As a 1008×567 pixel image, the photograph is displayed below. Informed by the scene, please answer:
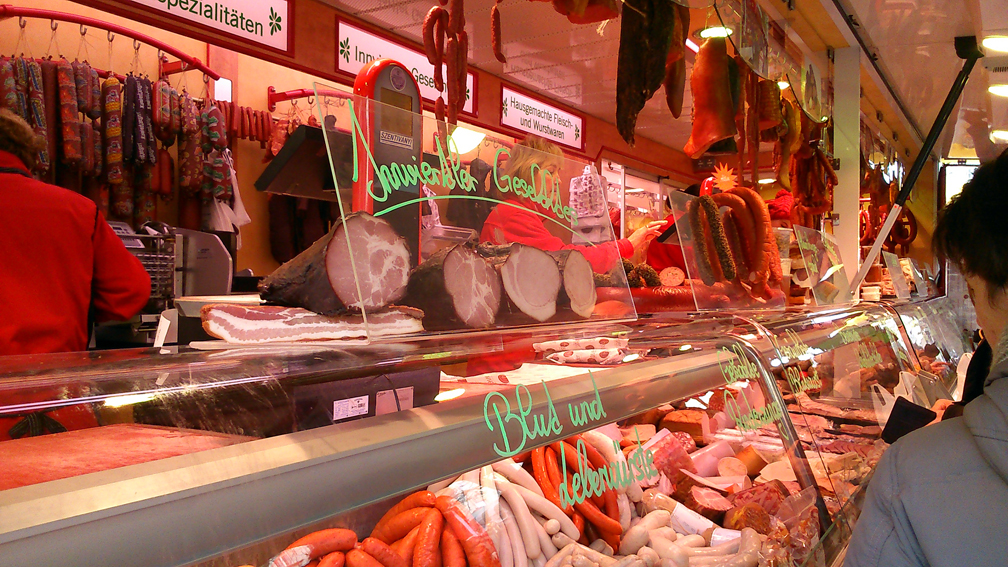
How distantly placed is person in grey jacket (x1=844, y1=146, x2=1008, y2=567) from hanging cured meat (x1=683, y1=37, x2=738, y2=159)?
111cm

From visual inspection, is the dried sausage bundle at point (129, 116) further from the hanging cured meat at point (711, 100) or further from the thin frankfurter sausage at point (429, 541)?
the thin frankfurter sausage at point (429, 541)

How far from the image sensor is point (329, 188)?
129 centimetres

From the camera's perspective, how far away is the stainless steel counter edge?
1.49ft

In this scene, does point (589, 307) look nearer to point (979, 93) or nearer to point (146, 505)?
point (146, 505)

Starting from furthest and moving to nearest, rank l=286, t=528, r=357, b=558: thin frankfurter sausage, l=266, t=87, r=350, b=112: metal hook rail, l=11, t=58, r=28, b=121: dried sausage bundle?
l=266, t=87, r=350, b=112: metal hook rail, l=11, t=58, r=28, b=121: dried sausage bundle, l=286, t=528, r=357, b=558: thin frankfurter sausage

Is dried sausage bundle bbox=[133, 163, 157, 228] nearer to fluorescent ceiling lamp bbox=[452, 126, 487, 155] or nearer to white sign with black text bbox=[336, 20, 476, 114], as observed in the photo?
white sign with black text bbox=[336, 20, 476, 114]

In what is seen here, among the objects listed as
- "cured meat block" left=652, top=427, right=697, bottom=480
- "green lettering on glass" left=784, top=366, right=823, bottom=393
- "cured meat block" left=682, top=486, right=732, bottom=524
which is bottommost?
"cured meat block" left=682, top=486, right=732, bottom=524

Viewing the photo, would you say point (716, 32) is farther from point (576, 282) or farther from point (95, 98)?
point (95, 98)

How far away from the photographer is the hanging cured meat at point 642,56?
70.2 inches

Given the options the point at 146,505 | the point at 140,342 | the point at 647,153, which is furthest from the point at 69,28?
the point at 647,153

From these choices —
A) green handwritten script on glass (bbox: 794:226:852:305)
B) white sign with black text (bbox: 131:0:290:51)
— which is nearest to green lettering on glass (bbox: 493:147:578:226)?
green handwritten script on glass (bbox: 794:226:852:305)

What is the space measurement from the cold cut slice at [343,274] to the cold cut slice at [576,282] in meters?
0.43

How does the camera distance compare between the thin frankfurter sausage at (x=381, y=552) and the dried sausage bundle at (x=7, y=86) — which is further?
the dried sausage bundle at (x=7, y=86)

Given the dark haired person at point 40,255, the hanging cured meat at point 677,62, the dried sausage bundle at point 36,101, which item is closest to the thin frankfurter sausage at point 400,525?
the hanging cured meat at point 677,62
